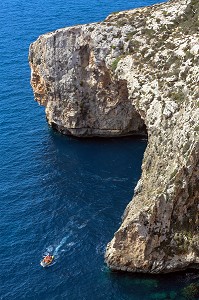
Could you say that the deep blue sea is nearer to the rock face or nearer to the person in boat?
the person in boat

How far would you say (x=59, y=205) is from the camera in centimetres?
7344

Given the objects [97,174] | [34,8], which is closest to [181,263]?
[97,174]

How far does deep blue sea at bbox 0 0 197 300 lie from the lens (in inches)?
2367

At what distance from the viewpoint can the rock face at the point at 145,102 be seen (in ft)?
194

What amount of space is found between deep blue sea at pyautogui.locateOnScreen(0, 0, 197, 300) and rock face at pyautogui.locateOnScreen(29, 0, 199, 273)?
8.66 ft

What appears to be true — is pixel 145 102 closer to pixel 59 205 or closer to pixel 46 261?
pixel 59 205

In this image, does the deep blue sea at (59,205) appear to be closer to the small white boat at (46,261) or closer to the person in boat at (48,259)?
the small white boat at (46,261)

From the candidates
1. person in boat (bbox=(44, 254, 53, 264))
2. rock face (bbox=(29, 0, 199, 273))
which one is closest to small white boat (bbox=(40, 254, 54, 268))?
person in boat (bbox=(44, 254, 53, 264))

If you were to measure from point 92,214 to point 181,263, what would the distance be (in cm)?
1603

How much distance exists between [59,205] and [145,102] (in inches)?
777

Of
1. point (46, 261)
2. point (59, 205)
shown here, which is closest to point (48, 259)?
point (46, 261)

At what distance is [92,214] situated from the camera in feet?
233

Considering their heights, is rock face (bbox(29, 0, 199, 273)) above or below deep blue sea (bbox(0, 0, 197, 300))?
above

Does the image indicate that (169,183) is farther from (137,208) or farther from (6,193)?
(6,193)
